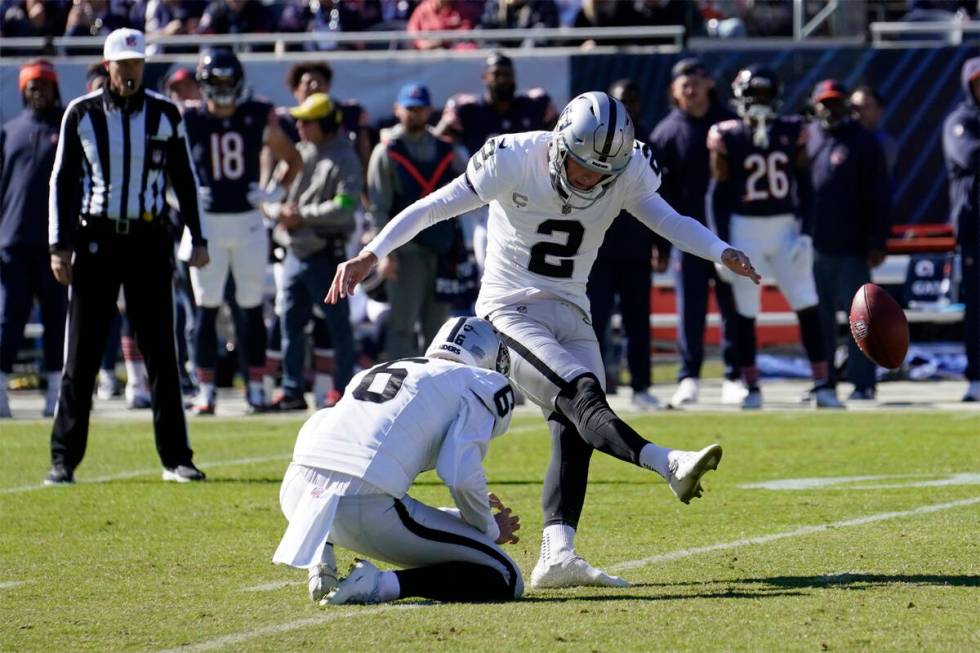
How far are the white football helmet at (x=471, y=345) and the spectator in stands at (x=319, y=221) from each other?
21.0 feet

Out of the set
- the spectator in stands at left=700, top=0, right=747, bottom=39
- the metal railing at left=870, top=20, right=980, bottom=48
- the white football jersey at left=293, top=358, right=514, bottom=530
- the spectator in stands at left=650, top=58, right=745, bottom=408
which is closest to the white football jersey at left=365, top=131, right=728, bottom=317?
the white football jersey at left=293, top=358, right=514, bottom=530

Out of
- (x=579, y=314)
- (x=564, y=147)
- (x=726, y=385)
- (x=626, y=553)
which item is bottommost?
(x=726, y=385)

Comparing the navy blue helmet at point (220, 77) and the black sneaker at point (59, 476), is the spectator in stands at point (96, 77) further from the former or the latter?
the black sneaker at point (59, 476)

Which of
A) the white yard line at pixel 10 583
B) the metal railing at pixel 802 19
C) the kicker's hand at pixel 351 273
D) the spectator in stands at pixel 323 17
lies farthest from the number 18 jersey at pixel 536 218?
the spectator in stands at pixel 323 17

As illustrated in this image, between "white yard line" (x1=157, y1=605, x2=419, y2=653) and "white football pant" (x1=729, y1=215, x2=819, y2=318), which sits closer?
"white yard line" (x1=157, y1=605, x2=419, y2=653)

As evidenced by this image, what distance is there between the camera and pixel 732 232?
1217 cm

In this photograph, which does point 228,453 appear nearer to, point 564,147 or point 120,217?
point 120,217

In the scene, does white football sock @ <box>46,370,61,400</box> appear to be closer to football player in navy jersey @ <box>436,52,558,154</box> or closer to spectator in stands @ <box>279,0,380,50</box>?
football player in navy jersey @ <box>436,52,558,154</box>

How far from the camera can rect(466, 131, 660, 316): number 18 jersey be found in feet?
19.6

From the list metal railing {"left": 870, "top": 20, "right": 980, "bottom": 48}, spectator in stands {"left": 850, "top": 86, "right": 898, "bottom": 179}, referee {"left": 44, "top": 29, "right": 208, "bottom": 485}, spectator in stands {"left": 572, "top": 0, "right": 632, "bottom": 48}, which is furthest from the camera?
spectator in stands {"left": 572, "top": 0, "right": 632, "bottom": 48}

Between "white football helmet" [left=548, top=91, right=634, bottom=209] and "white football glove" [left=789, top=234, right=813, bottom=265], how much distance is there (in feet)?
20.9

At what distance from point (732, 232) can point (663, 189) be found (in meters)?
0.56

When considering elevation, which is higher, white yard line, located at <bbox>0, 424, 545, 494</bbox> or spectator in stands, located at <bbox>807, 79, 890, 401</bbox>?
spectator in stands, located at <bbox>807, 79, 890, 401</bbox>

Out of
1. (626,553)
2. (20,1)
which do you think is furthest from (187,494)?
(20,1)
